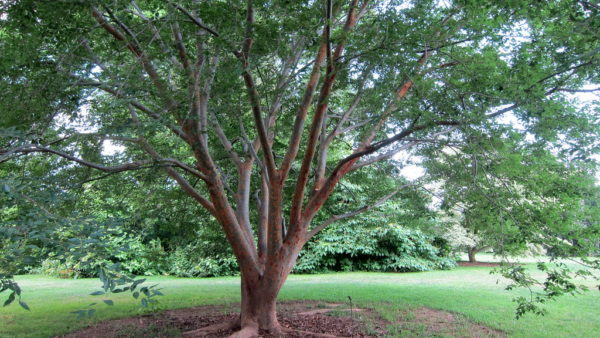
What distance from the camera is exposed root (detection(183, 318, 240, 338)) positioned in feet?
22.8

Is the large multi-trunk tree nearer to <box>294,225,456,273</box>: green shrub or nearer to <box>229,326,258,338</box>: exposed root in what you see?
<box>229,326,258,338</box>: exposed root

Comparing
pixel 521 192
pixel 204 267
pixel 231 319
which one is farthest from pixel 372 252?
pixel 521 192

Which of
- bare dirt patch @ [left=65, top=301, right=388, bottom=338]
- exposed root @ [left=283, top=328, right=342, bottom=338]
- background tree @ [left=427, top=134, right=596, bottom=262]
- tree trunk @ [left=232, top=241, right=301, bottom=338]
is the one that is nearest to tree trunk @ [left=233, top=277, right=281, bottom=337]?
tree trunk @ [left=232, top=241, right=301, bottom=338]

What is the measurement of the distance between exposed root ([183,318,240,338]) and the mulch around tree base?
10 cm

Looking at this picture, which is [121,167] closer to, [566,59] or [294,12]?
[294,12]

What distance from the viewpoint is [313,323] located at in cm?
768

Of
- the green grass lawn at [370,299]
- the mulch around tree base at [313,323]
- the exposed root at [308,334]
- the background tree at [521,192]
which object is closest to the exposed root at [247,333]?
the mulch around tree base at [313,323]

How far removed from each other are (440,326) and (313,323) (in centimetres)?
218

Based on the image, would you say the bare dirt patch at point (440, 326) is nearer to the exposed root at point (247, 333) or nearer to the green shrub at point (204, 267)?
the exposed root at point (247, 333)

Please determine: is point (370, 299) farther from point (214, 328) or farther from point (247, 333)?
point (247, 333)

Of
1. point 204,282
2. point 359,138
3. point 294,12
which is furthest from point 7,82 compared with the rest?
point 204,282

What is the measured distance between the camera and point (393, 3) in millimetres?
5375

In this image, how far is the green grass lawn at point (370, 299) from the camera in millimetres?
7402

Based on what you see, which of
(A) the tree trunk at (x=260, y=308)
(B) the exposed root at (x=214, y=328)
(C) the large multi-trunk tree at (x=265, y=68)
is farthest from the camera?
(B) the exposed root at (x=214, y=328)
